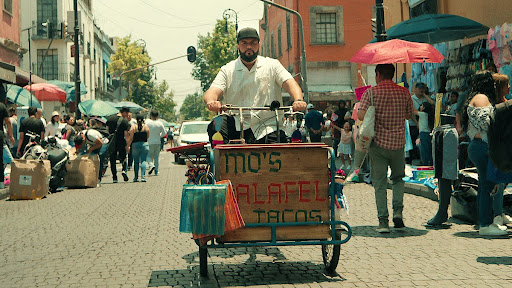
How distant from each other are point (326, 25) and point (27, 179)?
99.5 ft

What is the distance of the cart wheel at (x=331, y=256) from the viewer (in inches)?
226

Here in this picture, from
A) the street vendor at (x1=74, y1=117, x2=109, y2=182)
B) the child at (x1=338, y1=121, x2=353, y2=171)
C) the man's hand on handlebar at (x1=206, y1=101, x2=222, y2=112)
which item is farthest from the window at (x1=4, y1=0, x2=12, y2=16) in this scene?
the man's hand on handlebar at (x1=206, y1=101, x2=222, y2=112)

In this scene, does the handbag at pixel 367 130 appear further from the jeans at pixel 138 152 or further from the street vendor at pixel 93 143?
the jeans at pixel 138 152

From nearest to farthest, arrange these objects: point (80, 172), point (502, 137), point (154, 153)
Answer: point (502, 137) < point (80, 172) < point (154, 153)

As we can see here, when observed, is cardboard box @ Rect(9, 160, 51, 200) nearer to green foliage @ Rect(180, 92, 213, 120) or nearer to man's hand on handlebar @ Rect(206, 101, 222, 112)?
man's hand on handlebar @ Rect(206, 101, 222, 112)

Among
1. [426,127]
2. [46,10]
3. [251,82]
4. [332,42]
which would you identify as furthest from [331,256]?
A: [46,10]

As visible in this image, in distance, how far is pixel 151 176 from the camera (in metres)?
19.9

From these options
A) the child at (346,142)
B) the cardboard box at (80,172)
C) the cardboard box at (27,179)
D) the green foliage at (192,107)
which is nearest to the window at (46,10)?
the cardboard box at (80,172)

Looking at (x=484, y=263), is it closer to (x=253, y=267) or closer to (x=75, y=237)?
(x=253, y=267)

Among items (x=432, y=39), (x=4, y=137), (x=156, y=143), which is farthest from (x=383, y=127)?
(x=156, y=143)

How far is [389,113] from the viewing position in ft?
27.2

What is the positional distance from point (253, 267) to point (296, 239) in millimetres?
840

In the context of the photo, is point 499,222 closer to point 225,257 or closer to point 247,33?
point 225,257

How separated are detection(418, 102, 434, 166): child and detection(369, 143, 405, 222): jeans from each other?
21.4ft
